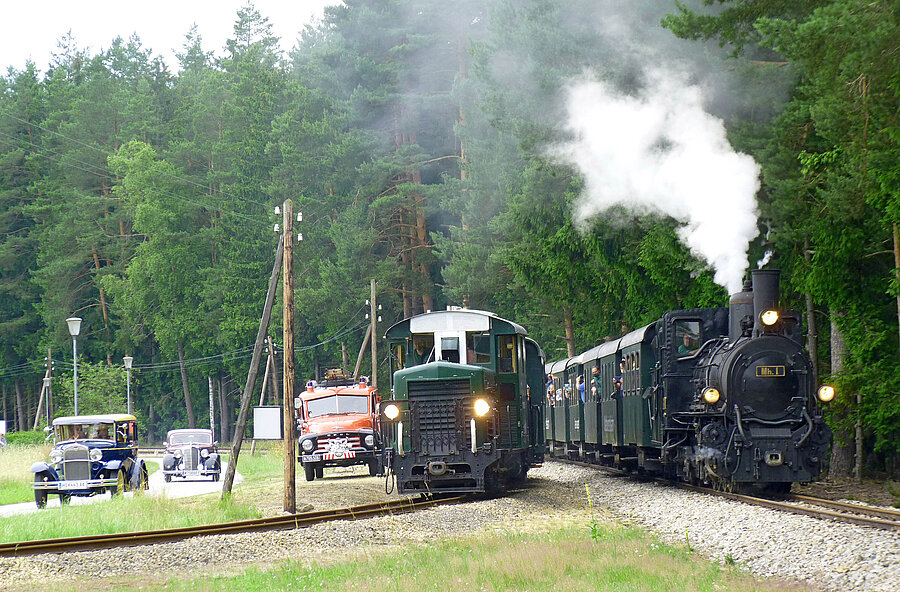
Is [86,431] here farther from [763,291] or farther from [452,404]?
[763,291]

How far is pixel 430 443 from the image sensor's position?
17.7 m

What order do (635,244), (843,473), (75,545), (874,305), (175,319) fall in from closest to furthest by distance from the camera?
(75,545), (874,305), (843,473), (635,244), (175,319)

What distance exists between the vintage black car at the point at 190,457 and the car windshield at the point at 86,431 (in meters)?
8.40

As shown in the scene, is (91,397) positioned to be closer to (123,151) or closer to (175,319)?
(175,319)

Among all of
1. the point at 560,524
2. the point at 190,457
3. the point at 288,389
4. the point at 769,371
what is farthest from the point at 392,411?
the point at 190,457

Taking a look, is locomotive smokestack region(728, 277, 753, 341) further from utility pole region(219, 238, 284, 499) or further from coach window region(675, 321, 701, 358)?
utility pole region(219, 238, 284, 499)

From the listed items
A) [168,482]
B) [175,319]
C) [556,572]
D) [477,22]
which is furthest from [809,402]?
[175,319]

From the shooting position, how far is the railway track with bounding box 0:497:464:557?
13.3m

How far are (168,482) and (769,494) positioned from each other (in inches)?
773

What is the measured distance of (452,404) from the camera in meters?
17.7

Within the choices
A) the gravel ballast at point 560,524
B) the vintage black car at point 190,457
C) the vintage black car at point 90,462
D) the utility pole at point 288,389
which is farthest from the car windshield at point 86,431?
the gravel ballast at point 560,524

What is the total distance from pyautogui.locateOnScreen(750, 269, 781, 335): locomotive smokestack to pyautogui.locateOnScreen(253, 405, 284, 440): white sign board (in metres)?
9.11

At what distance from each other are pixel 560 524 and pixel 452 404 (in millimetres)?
3502

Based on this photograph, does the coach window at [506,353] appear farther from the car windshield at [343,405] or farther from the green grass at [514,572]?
the car windshield at [343,405]
